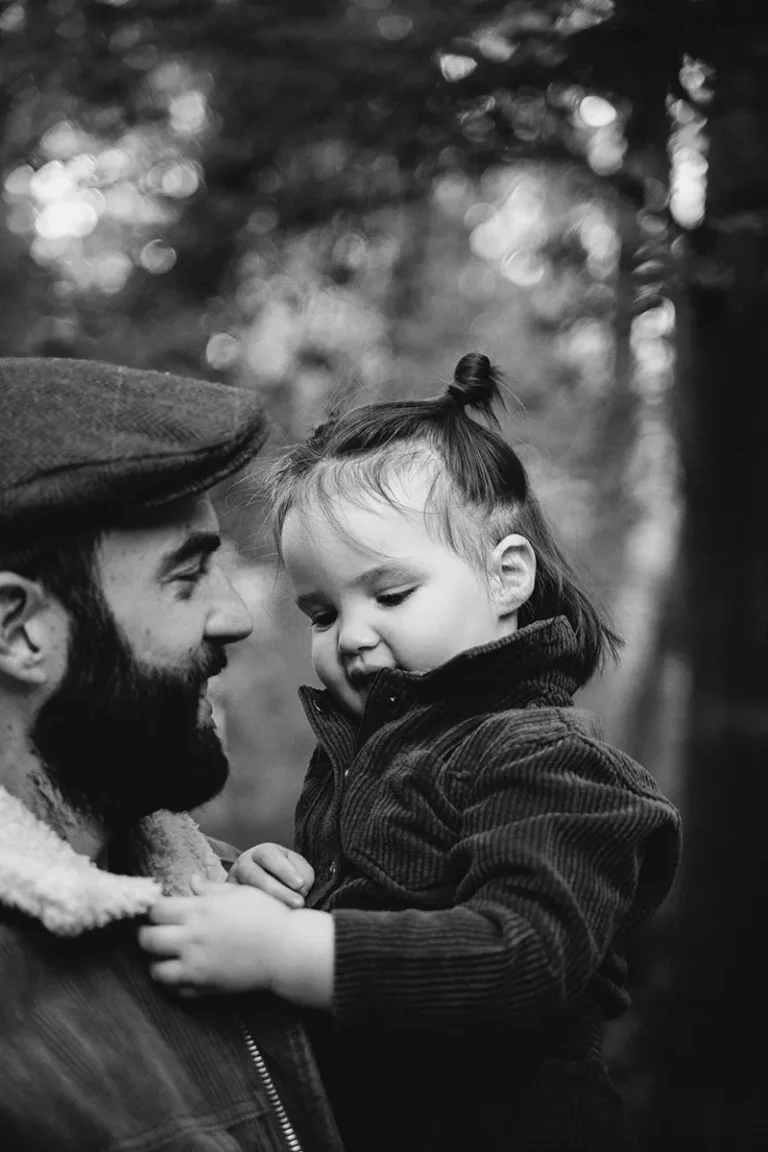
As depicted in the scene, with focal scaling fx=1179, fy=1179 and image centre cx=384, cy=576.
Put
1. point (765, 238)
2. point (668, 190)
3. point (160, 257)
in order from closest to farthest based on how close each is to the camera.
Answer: point (765, 238) < point (668, 190) < point (160, 257)

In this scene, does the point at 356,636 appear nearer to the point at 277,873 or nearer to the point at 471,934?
the point at 277,873

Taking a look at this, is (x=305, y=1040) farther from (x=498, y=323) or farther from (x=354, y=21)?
(x=498, y=323)

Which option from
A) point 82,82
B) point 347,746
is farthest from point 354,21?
point 347,746

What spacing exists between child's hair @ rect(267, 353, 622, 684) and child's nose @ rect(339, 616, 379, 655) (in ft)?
0.75

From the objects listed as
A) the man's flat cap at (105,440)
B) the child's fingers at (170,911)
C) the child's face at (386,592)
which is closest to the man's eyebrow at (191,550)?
the man's flat cap at (105,440)

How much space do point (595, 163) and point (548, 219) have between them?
169 cm

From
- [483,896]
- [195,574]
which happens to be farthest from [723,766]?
[195,574]

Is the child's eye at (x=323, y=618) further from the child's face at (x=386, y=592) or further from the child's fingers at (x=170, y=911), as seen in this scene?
the child's fingers at (x=170, y=911)

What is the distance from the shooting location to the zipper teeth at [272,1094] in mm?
1767

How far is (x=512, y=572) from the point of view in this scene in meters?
2.41

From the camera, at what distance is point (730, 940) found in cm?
498

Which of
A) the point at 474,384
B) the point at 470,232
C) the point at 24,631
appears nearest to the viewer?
the point at 24,631

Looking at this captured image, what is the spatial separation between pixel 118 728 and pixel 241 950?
41 cm

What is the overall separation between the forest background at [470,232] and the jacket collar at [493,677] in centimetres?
67
